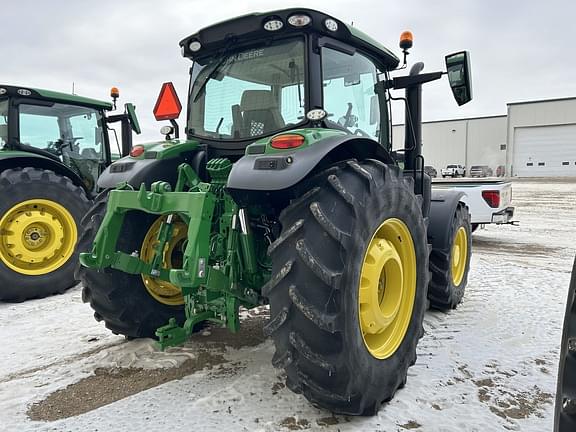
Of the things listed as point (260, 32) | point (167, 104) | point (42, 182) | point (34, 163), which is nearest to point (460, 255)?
point (260, 32)

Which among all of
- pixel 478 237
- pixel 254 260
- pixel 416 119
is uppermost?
pixel 416 119

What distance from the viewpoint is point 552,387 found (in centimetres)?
292

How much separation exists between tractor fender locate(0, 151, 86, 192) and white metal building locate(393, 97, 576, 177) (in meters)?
31.1

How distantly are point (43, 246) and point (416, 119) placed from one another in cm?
438

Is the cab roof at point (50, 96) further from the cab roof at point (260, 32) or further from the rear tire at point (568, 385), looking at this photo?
the rear tire at point (568, 385)

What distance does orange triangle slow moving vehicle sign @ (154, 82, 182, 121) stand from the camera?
336cm

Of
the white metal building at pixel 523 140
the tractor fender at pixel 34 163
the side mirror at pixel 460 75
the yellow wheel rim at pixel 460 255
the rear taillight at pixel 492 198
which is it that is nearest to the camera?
the side mirror at pixel 460 75

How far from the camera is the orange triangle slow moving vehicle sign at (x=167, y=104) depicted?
3.36m

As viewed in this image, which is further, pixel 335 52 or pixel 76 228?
pixel 76 228

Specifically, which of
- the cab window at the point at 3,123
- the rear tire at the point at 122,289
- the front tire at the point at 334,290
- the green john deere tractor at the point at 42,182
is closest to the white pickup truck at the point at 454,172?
the green john deere tractor at the point at 42,182

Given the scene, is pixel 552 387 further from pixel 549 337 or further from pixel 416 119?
pixel 416 119

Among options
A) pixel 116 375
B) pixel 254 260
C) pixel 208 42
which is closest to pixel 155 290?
pixel 116 375

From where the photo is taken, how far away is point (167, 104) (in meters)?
3.42

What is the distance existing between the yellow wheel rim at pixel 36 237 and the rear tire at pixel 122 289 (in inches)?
91.4
